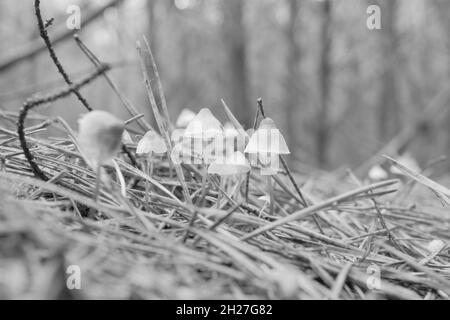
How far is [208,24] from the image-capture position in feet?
21.2

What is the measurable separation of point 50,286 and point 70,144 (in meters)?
0.56

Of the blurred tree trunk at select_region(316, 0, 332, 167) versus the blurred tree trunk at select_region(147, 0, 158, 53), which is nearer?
the blurred tree trunk at select_region(316, 0, 332, 167)

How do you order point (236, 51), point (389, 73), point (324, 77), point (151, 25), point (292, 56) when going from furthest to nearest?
point (389, 73)
point (292, 56)
point (151, 25)
point (324, 77)
point (236, 51)

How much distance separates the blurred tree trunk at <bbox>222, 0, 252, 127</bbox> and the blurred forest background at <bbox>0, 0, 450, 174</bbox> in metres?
0.01

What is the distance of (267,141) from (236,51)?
4.22m

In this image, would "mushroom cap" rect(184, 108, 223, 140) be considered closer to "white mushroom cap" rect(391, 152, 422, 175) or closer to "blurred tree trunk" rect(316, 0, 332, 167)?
"white mushroom cap" rect(391, 152, 422, 175)

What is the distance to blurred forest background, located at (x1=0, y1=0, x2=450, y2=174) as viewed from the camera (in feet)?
15.9

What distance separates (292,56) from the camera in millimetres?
5355

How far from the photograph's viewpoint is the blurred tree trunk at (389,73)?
540 centimetres

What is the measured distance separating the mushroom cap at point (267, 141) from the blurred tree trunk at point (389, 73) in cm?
518

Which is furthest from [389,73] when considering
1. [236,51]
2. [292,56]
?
[236,51]

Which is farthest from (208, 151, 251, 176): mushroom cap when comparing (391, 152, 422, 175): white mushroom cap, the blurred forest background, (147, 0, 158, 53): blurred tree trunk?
(147, 0, 158, 53): blurred tree trunk

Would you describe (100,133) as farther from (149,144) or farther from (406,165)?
(406,165)
